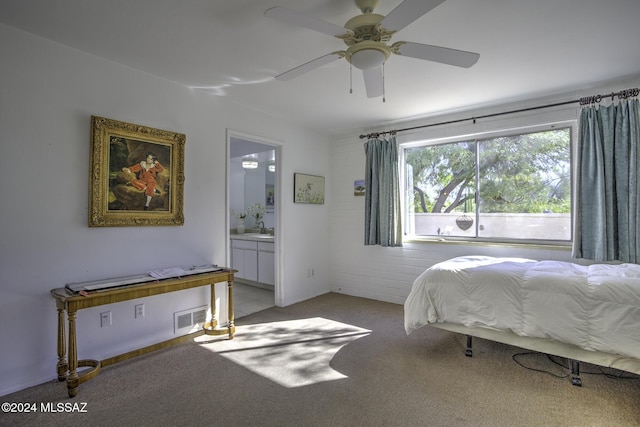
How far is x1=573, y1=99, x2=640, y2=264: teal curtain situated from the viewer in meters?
2.87

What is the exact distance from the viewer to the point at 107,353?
258 cm

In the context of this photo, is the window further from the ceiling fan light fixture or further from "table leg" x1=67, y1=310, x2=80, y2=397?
"table leg" x1=67, y1=310, x2=80, y2=397

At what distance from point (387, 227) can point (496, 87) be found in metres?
2.01

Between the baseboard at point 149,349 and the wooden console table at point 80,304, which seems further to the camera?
the baseboard at point 149,349

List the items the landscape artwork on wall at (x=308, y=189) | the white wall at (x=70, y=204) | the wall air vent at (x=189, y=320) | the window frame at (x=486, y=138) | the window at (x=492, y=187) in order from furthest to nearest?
the landscape artwork on wall at (x=308, y=189) < the window at (x=492, y=187) < the window frame at (x=486, y=138) < the wall air vent at (x=189, y=320) < the white wall at (x=70, y=204)

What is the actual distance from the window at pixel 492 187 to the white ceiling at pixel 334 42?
603mm

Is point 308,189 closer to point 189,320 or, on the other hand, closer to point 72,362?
point 189,320

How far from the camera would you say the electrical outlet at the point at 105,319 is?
2558 millimetres

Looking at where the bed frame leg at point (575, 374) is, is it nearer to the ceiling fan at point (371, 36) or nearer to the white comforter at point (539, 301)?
the white comforter at point (539, 301)

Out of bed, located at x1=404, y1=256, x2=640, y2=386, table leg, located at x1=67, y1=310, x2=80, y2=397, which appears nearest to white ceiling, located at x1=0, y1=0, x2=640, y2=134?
bed, located at x1=404, y1=256, x2=640, y2=386

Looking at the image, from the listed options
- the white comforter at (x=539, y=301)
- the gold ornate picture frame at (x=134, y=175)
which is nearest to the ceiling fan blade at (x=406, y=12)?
the white comforter at (x=539, y=301)

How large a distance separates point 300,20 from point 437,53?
878mm

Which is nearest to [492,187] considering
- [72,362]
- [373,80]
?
[373,80]

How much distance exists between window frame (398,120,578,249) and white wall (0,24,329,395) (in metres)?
2.50
